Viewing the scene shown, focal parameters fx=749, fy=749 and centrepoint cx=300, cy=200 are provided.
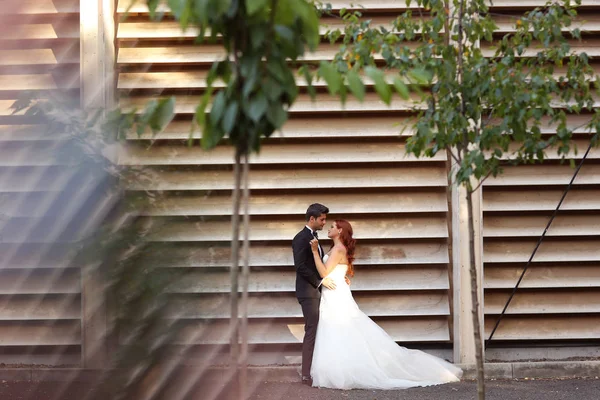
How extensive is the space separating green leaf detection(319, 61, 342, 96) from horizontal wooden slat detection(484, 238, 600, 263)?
649 centimetres

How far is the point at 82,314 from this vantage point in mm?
1383

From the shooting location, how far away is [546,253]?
26.5ft

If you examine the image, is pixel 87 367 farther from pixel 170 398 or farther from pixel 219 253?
pixel 219 253

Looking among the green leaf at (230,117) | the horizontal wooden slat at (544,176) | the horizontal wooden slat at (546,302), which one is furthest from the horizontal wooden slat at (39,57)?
the horizontal wooden slat at (546,302)

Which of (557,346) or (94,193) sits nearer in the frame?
(94,193)

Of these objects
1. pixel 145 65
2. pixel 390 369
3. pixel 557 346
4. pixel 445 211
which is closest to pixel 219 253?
pixel 145 65

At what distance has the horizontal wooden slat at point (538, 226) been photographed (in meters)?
8.00

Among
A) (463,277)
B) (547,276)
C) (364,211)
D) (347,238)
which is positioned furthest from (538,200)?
(347,238)

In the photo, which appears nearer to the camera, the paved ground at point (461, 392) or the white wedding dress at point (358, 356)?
the paved ground at point (461, 392)

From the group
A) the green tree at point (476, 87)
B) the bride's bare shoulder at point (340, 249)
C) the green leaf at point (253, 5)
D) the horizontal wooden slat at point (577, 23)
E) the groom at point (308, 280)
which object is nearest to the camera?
the green leaf at point (253, 5)

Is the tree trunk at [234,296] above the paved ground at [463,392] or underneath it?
above

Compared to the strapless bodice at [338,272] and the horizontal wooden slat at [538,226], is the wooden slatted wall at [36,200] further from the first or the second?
the horizontal wooden slat at [538,226]

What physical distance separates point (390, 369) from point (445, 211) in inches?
71.0

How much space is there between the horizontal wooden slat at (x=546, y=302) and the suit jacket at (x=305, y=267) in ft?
6.20
